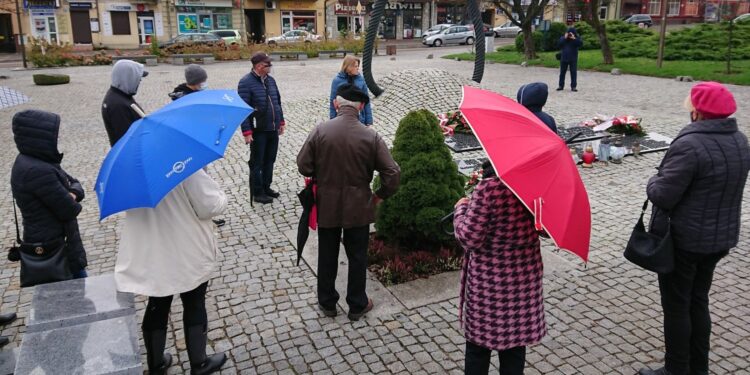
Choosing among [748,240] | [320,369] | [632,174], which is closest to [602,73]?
[632,174]

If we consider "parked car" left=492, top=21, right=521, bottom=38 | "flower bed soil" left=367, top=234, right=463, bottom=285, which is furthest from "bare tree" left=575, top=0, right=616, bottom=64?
"parked car" left=492, top=21, right=521, bottom=38

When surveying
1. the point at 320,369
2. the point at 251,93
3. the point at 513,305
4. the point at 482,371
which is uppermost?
the point at 251,93

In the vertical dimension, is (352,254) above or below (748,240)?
above

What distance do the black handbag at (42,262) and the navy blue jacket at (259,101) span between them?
3.46m

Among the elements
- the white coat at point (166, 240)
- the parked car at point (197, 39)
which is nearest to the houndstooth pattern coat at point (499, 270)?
the white coat at point (166, 240)

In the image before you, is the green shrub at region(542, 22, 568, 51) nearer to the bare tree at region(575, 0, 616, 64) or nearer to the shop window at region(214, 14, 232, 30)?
the bare tree at region(575, 0, 616, 64)

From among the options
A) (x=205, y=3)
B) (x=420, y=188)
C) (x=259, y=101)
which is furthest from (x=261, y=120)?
(x=205, y=3)

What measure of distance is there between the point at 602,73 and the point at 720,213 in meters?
21.0

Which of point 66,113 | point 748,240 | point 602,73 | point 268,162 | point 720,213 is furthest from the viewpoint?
point 602,73

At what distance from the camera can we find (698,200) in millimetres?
3764

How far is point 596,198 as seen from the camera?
27.0 ft

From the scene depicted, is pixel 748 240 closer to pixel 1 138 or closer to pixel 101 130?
pixel 101 130

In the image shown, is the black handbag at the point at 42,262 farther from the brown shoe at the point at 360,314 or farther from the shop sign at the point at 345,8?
the shop sign at the point at 345,8

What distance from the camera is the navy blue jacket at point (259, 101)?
24.8 ft
